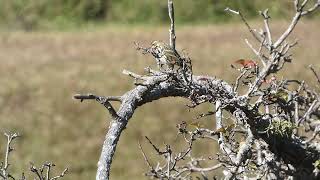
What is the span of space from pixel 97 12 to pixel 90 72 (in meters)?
5.30

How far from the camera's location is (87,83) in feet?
26.9

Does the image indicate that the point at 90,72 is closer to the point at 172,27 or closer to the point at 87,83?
the point at 87,83

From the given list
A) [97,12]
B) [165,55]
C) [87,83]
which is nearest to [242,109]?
[165,55]

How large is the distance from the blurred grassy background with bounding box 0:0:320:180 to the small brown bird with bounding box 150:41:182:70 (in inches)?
24.5

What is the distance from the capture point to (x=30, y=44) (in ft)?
38.7

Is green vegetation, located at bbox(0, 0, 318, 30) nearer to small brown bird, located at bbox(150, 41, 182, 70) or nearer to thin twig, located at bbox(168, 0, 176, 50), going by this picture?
small brown bird, located at bbox(150, 41, 182, 70)

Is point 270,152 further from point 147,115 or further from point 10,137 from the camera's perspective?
point 147,115

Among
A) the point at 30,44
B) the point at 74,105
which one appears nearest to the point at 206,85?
the point at 74,105

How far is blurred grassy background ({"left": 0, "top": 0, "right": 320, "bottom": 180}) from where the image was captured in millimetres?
5805

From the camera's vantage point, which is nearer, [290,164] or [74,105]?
[290,164]

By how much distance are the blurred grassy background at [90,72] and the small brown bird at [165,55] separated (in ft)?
2.04

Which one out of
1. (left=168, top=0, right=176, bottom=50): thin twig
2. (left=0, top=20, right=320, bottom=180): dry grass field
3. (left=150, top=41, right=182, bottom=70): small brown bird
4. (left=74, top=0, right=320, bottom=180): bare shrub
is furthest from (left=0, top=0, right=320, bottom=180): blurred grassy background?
(left=168, top=0, right=176, bottom=50): thin twig

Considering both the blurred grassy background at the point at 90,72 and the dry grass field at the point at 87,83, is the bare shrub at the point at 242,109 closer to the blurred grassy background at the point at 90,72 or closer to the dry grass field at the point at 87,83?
the blurred grassy background at the point at 90,72

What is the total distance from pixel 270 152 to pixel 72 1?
1268 centimetres
